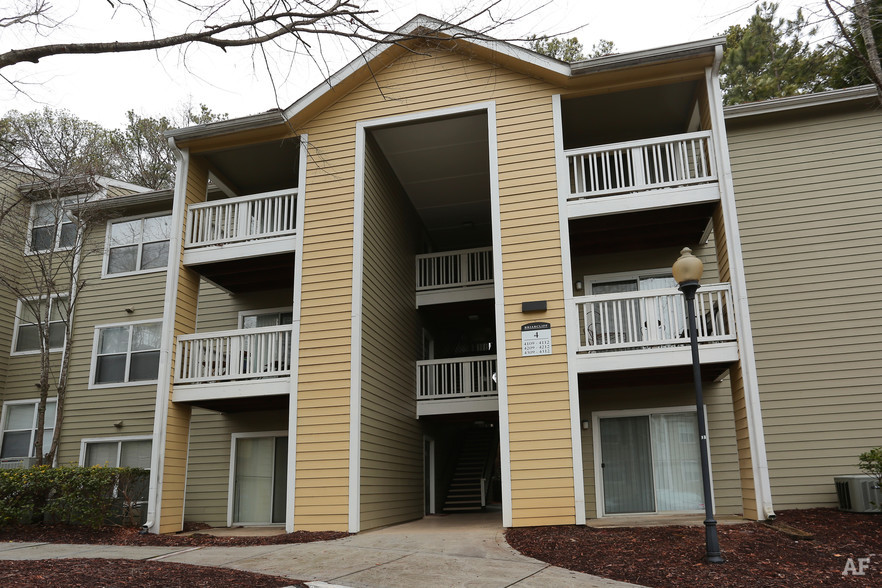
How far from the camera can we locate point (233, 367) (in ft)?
39.6

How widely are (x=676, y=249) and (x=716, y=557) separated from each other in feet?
23.1

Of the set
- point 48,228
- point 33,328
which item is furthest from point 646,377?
point 48,228

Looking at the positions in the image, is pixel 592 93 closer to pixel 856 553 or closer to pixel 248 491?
pixel 856 553

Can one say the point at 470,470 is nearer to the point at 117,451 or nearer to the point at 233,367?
the point at 233,367

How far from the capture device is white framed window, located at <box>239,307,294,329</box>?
14617 millimetres

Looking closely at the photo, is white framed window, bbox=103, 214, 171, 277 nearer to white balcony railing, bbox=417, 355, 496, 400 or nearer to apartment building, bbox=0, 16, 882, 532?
apartment building, bbox=0, 16, 882, 532

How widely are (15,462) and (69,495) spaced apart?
5.56m

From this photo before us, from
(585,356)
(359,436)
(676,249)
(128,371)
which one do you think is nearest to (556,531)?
(585,356)

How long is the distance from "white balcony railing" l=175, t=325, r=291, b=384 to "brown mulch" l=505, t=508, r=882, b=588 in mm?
5151

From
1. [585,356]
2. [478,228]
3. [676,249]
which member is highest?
[478,228]

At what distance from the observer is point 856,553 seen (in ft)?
24.8

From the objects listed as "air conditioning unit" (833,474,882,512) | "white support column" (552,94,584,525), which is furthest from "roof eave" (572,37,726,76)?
"air conditioning unit" (833,474,882,512)

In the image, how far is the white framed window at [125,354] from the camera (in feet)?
50.6

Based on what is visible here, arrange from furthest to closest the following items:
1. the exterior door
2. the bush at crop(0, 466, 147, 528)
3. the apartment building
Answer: the exterior door, the bush at crop(0, 466, 147, 528), the apartment building
